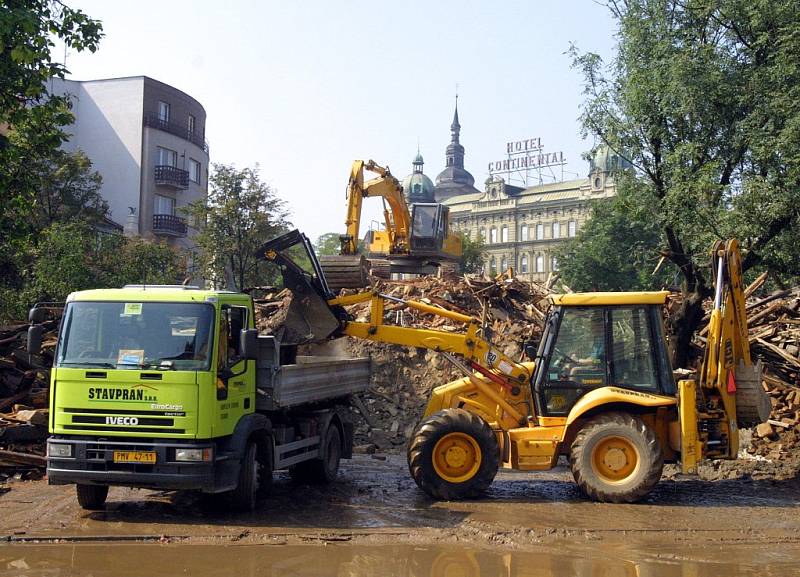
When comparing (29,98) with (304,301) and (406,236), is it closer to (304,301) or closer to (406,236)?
(304,301)

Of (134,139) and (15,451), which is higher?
(134,139)

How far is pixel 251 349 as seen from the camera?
9875 millimetres

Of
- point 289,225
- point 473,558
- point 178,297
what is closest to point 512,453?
point 473,558

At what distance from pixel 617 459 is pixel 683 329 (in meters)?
8.10

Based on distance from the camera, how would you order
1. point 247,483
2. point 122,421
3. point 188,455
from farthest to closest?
point 247,483, point 122,421, point 188,455

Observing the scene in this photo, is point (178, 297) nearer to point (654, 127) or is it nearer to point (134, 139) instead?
point (654, 127)

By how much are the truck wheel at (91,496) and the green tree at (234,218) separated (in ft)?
67.2

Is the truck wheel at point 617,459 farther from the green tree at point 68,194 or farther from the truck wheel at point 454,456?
the green tree at point 68,194

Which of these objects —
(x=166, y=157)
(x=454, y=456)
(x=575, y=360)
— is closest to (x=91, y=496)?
(x=454, y=456)

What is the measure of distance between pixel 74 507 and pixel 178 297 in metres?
3.07

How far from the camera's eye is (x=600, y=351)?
38.5ft

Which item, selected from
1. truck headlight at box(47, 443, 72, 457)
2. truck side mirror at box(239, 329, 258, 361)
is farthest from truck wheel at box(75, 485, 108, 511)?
truck side mirror at box(239, 329, 258, 361)

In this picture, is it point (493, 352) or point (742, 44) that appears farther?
point (742, 44)

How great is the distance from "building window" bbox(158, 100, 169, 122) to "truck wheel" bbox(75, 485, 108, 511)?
1707 inches
